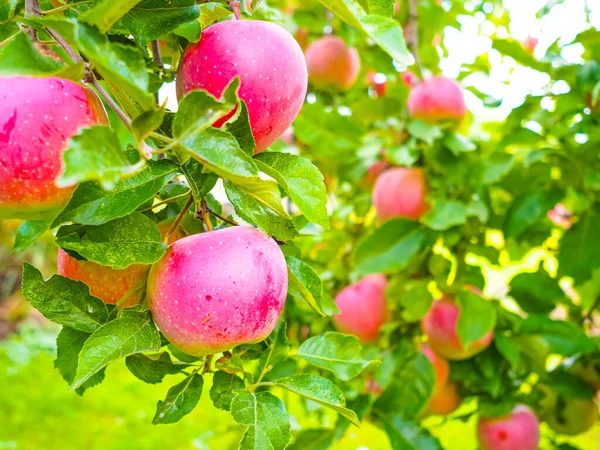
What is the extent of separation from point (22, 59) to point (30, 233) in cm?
23

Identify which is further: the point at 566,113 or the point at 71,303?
the point at 566,113

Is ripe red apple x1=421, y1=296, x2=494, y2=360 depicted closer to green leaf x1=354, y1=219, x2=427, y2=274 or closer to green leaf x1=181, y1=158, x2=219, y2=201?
green leaf x1=354, y1=219, x2=427, y2=274

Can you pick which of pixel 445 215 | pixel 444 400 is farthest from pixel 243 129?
pixel 444 400

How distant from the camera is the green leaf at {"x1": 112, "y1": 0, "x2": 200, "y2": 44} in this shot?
52cm

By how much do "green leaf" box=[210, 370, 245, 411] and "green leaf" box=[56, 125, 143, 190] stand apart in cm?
31

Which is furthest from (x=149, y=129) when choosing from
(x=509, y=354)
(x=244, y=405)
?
(x=509, y=354)

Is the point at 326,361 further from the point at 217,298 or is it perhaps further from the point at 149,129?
the point at 149,129

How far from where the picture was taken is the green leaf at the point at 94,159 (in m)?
0.35

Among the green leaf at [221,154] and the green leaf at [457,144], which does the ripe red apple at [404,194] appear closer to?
the green leaf at [457,144]

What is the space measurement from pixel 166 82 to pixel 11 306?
4715mm

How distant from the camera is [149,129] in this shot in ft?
1.40

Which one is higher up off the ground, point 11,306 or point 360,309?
point 360,309

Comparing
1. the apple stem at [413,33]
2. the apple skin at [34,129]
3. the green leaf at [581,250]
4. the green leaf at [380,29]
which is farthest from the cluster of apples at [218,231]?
the apple stem at [413,33]

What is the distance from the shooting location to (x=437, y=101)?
4.76ft
